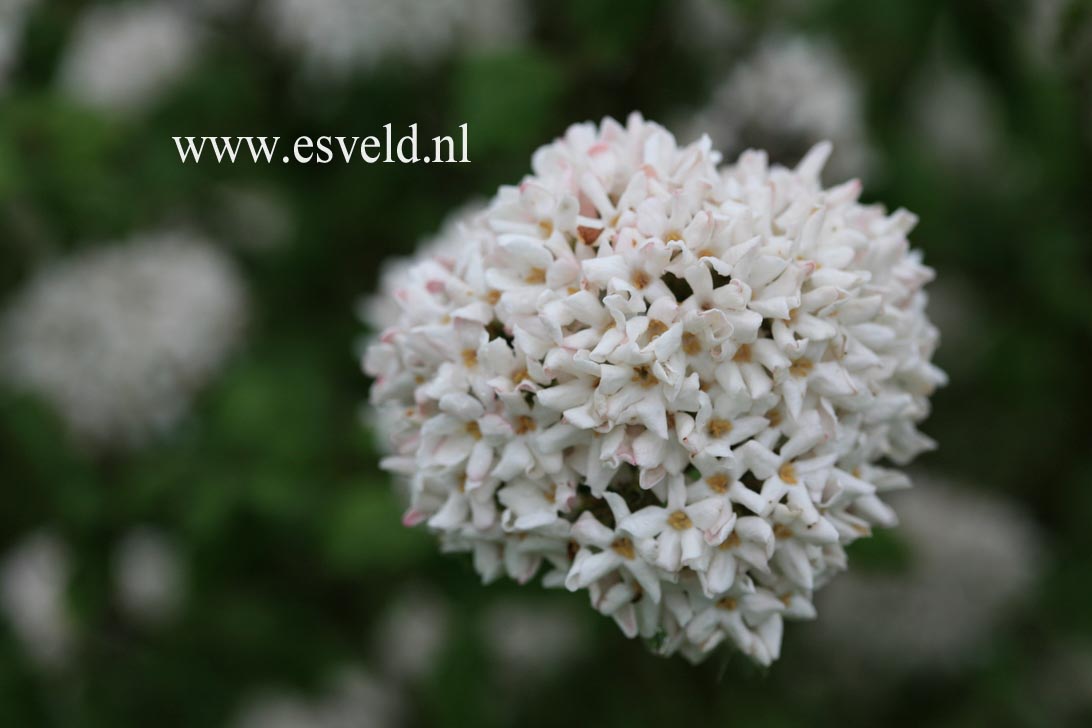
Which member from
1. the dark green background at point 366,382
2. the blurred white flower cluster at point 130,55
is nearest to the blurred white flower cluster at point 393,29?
the dark green background at point 366,382

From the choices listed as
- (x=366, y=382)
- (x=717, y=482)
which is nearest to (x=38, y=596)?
(x=366, y=382)

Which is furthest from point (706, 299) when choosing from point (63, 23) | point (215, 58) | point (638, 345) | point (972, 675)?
point (63, 23)

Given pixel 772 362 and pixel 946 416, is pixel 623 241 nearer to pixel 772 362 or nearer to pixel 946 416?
Result: pixel 772 362

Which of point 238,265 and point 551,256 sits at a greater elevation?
point 238,265

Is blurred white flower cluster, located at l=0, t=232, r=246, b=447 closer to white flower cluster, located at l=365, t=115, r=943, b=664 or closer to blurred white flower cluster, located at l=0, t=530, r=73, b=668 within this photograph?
blurred white flower cluster, located at l=0, t=530, r=73, b=668

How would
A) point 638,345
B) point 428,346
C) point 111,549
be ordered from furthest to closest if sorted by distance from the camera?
point 111,549, point 428,346, point 638,345

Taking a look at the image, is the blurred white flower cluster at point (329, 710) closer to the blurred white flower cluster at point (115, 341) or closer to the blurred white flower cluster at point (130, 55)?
the blurred white flower cluster at point (115, 341)
